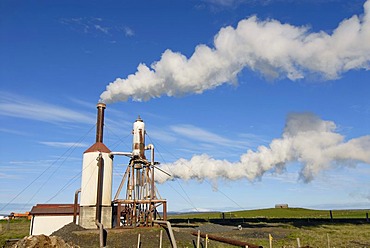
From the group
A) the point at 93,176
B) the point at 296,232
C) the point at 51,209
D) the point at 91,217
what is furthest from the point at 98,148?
the point at 296,232

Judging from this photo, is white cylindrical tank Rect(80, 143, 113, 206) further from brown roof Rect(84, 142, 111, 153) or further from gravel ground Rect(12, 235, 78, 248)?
gravel ground Rect(12, 235, 78, 248)

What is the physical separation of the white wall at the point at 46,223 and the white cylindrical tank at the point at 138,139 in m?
11.2

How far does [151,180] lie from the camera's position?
134 ft

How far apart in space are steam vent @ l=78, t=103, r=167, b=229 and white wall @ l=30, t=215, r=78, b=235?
17.7ft

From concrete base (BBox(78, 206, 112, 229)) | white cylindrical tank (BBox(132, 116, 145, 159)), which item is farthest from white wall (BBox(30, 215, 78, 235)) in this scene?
white cylindrical tank (BBox(132, 116, 145, 159))

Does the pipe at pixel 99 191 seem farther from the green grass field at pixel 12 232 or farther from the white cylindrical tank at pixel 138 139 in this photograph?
the green grass field at pixel 12 232

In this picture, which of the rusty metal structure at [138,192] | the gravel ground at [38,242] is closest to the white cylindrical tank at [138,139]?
the rusty metal structure at [138,192]

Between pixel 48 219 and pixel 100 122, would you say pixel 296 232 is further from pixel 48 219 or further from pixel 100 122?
pixel 48 219

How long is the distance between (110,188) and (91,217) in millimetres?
3817

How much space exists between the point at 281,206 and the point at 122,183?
110 m

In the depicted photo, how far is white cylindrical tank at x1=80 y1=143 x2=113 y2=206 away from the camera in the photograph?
122ft

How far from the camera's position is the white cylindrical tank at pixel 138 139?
1592 inches

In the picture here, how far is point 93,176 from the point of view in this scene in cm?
3781

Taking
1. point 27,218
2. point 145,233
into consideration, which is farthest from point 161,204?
point 27,218
